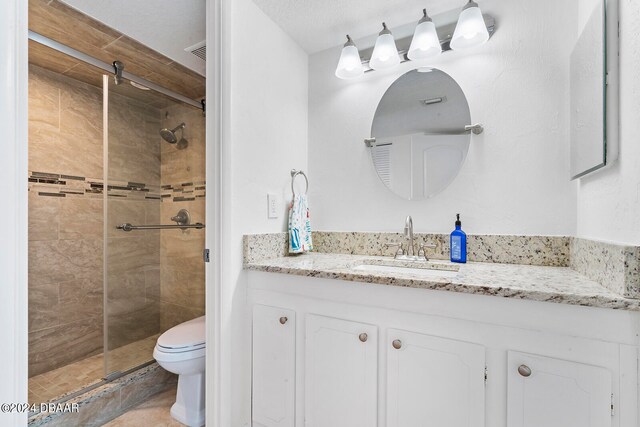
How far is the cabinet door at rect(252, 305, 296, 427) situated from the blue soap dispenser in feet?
2.72

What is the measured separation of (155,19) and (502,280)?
2.06m

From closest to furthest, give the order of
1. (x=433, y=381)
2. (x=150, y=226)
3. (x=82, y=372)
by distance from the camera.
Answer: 1. (x=433, y=381)
2. (x=82, y=372)
3. (x=150, y=226)

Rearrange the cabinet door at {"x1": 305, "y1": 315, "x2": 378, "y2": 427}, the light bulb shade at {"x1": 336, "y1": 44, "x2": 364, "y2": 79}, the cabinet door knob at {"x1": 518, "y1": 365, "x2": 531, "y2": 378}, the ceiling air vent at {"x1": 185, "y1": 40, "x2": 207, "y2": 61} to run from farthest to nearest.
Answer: the ceiling air vent at {"x1": 185, "y1": 40, "x2": 207, "y2": 61}, the light bulb shade at {"x1": 336, "y1": 44, "x2": 364, "y2": 79}, the cabinet door at {"x1": 305, "y1": 315, "x2": 378, "y2": 427}, the cabinet door knob at {"x1": 518, "y1": 365, "x2": 531, "y2": 378}

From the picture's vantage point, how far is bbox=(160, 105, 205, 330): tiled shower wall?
232cm

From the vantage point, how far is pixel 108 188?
1.96 metres

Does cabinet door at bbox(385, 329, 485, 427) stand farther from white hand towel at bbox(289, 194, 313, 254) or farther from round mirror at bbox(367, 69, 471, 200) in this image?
round mirror at bbox(367, 69, 471, 200)

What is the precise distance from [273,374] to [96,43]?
2.16 meters

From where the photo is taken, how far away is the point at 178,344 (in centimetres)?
157

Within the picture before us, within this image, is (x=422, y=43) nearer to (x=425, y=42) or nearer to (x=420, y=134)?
(x=425, y=42)

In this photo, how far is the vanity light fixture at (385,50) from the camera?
62.3 inches

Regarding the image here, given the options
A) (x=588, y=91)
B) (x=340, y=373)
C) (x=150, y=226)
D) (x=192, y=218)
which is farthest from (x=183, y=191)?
(x=588, y=91)

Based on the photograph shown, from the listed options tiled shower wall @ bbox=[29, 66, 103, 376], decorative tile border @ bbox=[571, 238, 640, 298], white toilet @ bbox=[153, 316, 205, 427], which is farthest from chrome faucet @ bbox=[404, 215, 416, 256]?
tiled shower wall @ bbox=[29, 66, 103, 376]

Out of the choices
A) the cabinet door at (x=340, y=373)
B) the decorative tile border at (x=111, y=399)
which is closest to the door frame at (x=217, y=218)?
the cabinet door at (x=340, y=373)

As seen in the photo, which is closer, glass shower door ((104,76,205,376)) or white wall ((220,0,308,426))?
white wall ((220,0,308,426))
